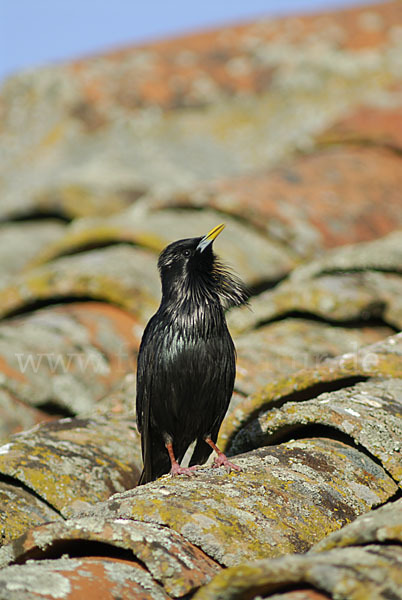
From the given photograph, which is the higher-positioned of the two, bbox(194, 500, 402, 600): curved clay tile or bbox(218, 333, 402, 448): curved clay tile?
bbox(218, 333, 402, 448): curved clay tile

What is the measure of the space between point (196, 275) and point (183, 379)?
69 cm

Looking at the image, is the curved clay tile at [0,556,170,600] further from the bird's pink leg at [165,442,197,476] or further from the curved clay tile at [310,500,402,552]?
the bird's pink leg at [165,442,197,476]

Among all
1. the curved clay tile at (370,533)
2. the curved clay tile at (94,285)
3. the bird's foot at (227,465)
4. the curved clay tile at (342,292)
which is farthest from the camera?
the curved clay tile at (94,285)

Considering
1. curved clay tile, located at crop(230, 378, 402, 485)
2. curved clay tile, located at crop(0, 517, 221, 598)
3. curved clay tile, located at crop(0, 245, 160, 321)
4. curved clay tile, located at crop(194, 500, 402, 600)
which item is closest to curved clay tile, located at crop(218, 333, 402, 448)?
curved clay tile, located at crop(230, 378, 402, 485)

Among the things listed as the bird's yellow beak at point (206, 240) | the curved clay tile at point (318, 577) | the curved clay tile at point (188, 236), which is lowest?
the curved clay tile at point (318, 577)

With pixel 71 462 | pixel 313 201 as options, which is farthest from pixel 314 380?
pixel 313 201

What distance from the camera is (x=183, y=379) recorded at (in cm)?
379

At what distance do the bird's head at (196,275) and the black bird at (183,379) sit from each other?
3cm

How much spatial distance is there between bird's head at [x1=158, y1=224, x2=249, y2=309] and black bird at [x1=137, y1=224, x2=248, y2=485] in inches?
1.3

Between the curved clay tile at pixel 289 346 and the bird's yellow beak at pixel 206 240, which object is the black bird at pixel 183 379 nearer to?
the bird's yellow beak at pixel 206 240

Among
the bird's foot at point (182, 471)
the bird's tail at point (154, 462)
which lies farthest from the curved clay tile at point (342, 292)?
the bird's foot at point (182, 471)

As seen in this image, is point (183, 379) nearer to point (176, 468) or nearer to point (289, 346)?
point (176, 468)

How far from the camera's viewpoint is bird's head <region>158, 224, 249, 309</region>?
4.12 meters

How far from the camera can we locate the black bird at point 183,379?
3.77m
